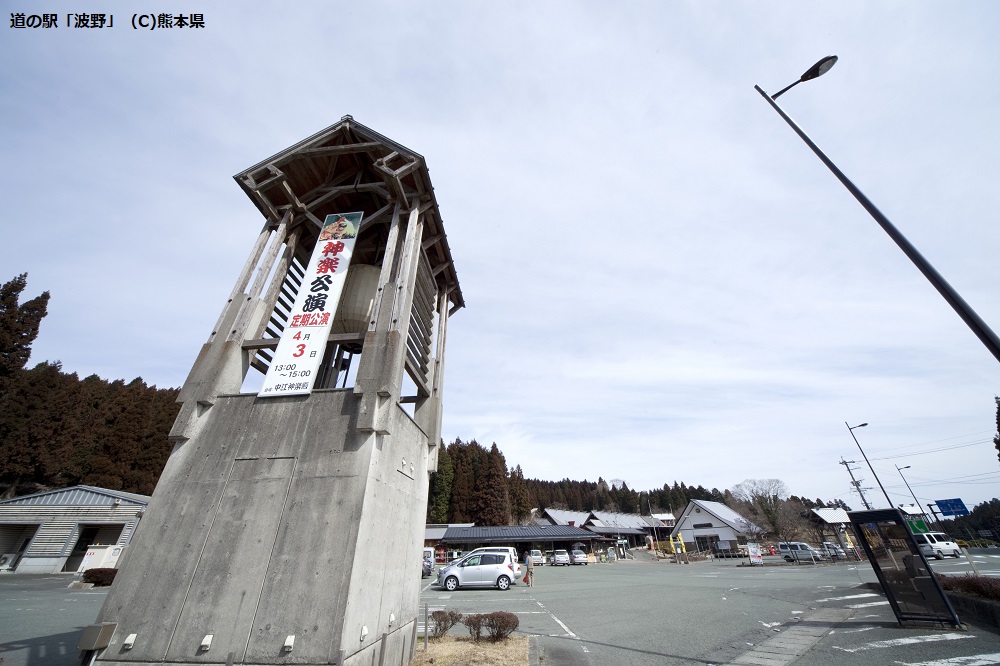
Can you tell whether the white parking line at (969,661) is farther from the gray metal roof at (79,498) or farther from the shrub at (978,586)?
the gray metal roof at (79,498)

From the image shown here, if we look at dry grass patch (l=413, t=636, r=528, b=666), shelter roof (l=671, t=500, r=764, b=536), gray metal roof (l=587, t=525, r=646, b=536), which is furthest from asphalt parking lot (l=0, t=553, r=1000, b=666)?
gray metal roof (l=587, t=525, r=646, b=536)

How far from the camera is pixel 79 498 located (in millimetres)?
A: 27703

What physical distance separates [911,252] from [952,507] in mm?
45739

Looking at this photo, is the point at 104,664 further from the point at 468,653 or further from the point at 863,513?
the point at 863,513

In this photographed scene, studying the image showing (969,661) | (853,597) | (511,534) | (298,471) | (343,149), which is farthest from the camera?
(511,534)

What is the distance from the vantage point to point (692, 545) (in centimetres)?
5903

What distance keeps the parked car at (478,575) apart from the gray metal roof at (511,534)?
940 inches

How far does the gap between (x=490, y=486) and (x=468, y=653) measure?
55.4 m

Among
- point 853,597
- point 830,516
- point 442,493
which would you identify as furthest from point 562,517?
point 853,597

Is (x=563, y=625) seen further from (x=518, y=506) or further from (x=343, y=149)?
(x=518, y=506)

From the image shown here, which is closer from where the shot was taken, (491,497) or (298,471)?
(298,471)

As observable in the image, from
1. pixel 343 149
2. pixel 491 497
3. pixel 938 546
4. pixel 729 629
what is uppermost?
pixel 491 497

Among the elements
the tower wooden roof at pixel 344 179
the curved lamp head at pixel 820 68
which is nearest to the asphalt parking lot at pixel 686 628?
the tower wooden roof at pixel 344 179

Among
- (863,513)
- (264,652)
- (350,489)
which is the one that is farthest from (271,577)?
(863,513)
